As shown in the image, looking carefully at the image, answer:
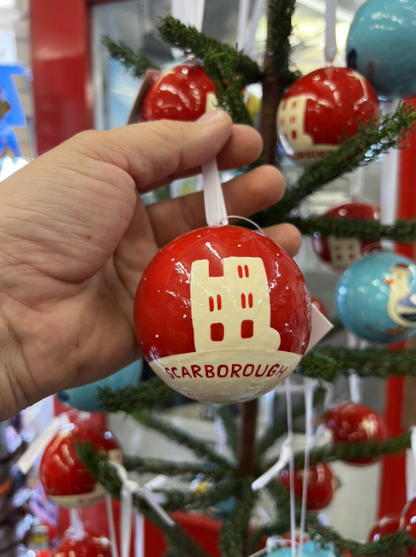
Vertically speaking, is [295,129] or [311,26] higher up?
[311,26]

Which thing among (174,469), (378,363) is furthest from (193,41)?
(174,469)

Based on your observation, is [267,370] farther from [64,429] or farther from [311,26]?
[311,26]

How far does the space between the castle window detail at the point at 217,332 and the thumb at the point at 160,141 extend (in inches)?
7.8

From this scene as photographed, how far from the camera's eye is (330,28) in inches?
20.3

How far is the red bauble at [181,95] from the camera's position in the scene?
511 mm

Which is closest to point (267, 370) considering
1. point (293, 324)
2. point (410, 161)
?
point (293, 324)

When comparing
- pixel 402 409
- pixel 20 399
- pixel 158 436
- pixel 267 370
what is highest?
pixel 267 370

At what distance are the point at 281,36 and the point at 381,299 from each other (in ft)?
1.02

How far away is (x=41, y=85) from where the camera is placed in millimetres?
1188

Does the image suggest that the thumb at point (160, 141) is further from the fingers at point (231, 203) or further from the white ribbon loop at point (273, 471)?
the white ribbon loop at point (273, 471)

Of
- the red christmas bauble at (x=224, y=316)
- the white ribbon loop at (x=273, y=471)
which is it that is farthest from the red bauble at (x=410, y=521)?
the red christmas bauble at (x=224, y=316)

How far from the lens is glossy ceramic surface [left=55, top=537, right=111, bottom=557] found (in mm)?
628

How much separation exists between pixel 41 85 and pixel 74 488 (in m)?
0.97

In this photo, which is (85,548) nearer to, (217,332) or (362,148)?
(217,332)
